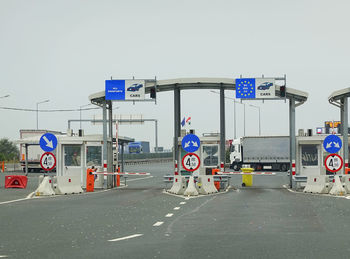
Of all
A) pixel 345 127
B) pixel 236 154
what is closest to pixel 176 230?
pixel 345 127

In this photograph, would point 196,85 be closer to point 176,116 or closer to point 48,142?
point 176,116

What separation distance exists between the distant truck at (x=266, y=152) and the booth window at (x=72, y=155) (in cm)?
3400

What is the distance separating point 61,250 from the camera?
990 cm

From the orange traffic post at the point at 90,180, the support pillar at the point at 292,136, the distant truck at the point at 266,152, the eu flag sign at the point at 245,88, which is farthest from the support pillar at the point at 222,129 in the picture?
the distant truck at the point at 266,152

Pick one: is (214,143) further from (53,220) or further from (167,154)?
(167,154)

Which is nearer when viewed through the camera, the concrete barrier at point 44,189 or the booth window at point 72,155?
the concrete barrier at point 44,189

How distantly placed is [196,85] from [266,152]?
110 ft

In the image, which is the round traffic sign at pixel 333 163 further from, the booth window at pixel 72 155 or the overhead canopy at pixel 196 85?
the booth window at pixel 72 155

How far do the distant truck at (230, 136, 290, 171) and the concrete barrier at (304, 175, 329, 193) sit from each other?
3647 centimetres

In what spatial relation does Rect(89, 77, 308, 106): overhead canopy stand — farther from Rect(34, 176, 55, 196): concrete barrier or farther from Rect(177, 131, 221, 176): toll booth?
Rect(34, 176, 55, 196): concrete barrier

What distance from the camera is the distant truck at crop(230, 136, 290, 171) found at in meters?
64.1

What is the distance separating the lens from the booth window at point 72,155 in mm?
32906

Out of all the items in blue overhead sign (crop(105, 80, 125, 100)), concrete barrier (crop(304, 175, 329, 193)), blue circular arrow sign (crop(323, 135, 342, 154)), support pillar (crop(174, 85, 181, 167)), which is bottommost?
concrete barrier (crop(304, 175, 329, 193))

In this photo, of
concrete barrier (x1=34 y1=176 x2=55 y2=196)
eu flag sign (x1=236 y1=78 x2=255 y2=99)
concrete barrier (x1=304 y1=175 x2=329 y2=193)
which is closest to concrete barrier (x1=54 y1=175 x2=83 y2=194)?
concrete barrier (x1=34 y1=176 x2=55 y2=196)
